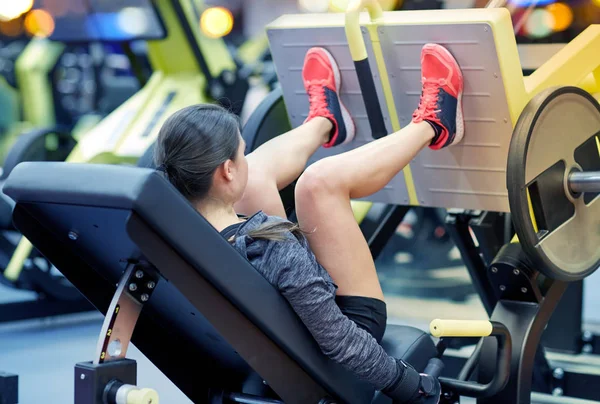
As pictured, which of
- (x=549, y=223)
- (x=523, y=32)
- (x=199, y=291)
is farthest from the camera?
(x=523, y=32)

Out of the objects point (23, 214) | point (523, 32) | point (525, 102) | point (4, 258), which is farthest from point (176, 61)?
point (23, 214)

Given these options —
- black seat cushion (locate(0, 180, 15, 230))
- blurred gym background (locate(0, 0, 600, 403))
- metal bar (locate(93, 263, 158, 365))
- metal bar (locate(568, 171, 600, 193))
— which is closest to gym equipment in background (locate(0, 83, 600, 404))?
metal bar (locate(93, 263, 158, 365))

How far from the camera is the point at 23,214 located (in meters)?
1.86

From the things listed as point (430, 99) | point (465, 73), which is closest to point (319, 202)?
point (430, 99)

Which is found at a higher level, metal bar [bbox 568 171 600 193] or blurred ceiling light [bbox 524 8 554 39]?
blurred ceiling light [bbox 524 8 554 39]

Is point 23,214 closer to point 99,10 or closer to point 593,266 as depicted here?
point 593,266

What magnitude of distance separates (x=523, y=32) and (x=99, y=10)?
7.87 ft

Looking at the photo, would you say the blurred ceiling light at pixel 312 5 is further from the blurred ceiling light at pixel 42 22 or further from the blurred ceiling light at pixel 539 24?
the blurred ceiling light at pixel 539 24

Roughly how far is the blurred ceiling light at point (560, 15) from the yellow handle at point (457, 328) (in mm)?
2573

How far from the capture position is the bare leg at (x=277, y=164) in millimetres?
2500

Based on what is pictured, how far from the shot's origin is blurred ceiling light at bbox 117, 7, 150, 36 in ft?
15.3

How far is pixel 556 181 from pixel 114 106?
549 cm

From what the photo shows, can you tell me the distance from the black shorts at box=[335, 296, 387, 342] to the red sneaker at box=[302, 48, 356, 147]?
83 centimetres

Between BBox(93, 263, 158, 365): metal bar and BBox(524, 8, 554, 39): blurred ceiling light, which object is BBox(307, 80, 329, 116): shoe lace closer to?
BBox(93, 263, 158, 365): metal bar
